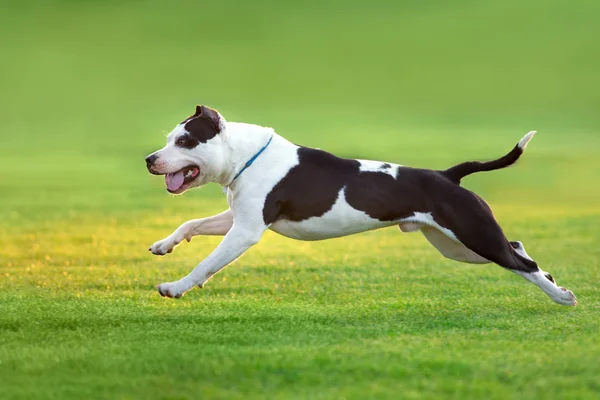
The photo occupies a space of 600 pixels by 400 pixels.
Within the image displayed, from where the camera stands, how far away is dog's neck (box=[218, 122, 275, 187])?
25.0 ft

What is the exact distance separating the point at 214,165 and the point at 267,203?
0.50 metres

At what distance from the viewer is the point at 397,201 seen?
7.61m

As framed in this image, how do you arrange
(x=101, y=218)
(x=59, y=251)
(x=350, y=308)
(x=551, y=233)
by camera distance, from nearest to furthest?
1. (x=350, y=308)
2. (x=59, y=251)
3. (x=551, y=233)
4. (x=101, y=218)

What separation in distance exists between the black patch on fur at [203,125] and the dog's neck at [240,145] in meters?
0.16

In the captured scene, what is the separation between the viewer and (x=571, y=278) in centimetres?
1050

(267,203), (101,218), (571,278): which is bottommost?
(101,218)

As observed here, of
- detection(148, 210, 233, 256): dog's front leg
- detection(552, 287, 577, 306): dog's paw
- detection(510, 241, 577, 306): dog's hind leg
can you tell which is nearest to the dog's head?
detection(148, 210, 233, 256): dog's front leg

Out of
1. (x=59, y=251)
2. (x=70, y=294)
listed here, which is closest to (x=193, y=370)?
(x=70, y=294)

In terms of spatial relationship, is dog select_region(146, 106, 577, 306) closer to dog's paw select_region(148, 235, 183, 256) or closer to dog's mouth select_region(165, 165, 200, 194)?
dog's mouth select_region(165, 165, 200, 194)

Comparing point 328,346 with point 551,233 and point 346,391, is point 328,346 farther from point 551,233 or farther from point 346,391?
point 551,233

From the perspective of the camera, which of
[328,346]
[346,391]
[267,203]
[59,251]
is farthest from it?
[59,251]

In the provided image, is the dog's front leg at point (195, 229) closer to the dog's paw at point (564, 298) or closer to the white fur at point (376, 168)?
the white fur at point (376, 168)

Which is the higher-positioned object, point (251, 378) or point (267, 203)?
point (267, 203)

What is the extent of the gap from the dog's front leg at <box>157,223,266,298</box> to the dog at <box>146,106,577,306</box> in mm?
17
